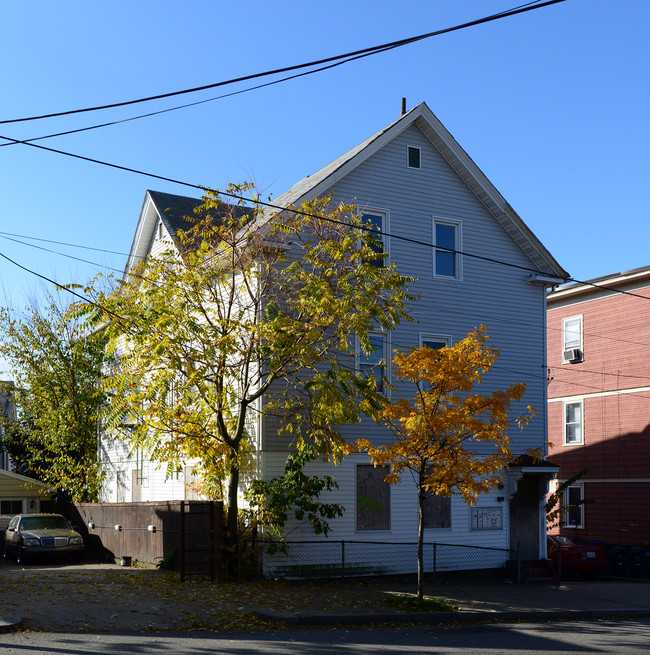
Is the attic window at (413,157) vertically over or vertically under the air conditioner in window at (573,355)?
over

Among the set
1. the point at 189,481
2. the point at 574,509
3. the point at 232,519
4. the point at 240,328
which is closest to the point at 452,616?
the point at 232,519

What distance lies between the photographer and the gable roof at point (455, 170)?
22.6 metres

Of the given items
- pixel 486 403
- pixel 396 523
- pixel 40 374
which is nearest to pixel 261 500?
pixel 396 523

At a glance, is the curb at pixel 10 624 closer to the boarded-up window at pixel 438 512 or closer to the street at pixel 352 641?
the street at pixel 352 641

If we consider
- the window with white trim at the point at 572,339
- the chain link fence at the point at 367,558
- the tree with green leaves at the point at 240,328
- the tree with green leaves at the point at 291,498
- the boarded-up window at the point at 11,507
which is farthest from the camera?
the window with white trim at the point at 572,339

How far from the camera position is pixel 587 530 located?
3247 cm

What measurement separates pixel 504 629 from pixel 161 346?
8248 mm

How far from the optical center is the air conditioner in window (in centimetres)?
3347

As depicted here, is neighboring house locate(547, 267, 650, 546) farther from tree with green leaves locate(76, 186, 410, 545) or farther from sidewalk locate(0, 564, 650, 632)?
tree with green leaves locate(76, 186, 410, 545)

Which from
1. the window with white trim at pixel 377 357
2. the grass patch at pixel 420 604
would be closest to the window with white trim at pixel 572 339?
the window with white trim at pixel 377 357

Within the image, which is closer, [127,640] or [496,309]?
[127,640]

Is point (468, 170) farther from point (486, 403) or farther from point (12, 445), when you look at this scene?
point (12, 445)

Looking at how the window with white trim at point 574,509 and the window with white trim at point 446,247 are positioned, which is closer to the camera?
the window with white trim at point 446,247

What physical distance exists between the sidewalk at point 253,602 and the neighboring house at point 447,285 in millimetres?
2034
